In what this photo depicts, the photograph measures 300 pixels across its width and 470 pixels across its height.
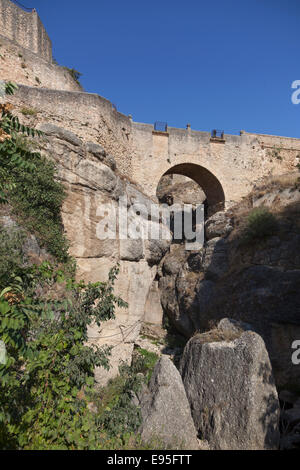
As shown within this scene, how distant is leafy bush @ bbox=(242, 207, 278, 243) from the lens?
10.5 m

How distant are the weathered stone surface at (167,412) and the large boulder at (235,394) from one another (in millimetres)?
250

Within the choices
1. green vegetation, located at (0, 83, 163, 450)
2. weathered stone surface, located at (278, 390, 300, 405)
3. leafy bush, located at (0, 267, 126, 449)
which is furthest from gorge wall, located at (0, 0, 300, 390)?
leafy bush, located at (0, 267, 126, 449)

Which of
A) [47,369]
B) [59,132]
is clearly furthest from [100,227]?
[47,369]

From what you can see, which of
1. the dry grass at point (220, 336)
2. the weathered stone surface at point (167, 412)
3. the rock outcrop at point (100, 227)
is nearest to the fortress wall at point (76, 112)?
the rock outcrop at point (100, 227)

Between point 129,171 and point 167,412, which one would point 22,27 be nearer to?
point 129,171

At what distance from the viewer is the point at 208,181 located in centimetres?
1698

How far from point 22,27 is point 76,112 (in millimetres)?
8671

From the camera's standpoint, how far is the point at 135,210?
12.5 m

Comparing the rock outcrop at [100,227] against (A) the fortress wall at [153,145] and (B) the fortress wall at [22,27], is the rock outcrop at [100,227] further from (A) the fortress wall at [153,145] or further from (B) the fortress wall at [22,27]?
(B) the fortress wall at [22,27]

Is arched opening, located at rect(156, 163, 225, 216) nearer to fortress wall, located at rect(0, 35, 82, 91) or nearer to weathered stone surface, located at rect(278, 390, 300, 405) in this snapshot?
fortress wall, located at rect(0, 35, 82, 91)

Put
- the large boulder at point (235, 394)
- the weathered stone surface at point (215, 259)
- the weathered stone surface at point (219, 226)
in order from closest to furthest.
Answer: the large boulder at point (235, 394) < the weathered stone surface at point (215, 259) < the weathered stone surface at point (219, 226)

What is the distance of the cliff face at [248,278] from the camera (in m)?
7.43

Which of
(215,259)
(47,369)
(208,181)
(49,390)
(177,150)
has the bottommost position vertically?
(49,390)
